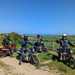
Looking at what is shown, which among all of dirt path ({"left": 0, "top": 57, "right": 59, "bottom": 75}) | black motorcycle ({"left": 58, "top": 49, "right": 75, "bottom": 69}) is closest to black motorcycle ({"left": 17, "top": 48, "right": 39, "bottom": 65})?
dirt path ({"left": 0, "top": 57, "right": 59, "bottom": 75})

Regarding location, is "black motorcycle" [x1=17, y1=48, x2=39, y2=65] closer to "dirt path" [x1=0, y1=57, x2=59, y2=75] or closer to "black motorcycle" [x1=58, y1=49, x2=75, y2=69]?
"dirt path" [x1=0, y1=57, x2=59, y2=75]

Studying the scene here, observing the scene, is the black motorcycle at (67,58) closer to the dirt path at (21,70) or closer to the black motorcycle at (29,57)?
the black motorcycle at (29,57)

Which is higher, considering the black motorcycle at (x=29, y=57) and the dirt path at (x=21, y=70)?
the black motorcycle at (x=29, y=57)

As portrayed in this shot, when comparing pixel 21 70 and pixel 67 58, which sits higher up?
pixel 67 58

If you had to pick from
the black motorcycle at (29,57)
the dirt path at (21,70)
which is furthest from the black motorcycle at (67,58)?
the dirt path at (21,70)

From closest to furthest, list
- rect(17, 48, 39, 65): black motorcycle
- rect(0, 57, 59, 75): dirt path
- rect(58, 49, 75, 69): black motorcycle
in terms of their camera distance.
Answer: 1. rect(0, 57, 59, 75): dirt path
2. rect(58, 49, 75, 69): black motorcycle
3. rect(17, 48, 39, 65): black motorcycle

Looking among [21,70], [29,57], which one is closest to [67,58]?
[29,57]

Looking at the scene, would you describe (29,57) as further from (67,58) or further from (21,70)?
(21,70)

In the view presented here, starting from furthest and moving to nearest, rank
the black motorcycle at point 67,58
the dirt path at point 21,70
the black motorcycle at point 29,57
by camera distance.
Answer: the black motorcycle at point 29,57 → the black motorcycle at point 67,58 → the dirt path at point 21,70

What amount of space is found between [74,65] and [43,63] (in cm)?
207

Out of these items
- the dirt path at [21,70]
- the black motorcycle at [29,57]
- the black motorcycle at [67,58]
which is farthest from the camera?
the black motorcycle at [29,57]

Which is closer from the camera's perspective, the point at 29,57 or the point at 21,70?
the point at 21,70

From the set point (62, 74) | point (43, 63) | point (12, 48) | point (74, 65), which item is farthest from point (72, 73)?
point (12, 48)

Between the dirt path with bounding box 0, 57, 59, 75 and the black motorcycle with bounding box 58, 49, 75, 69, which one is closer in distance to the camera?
the dirt path with bounding box 0, 57, 59, 75
